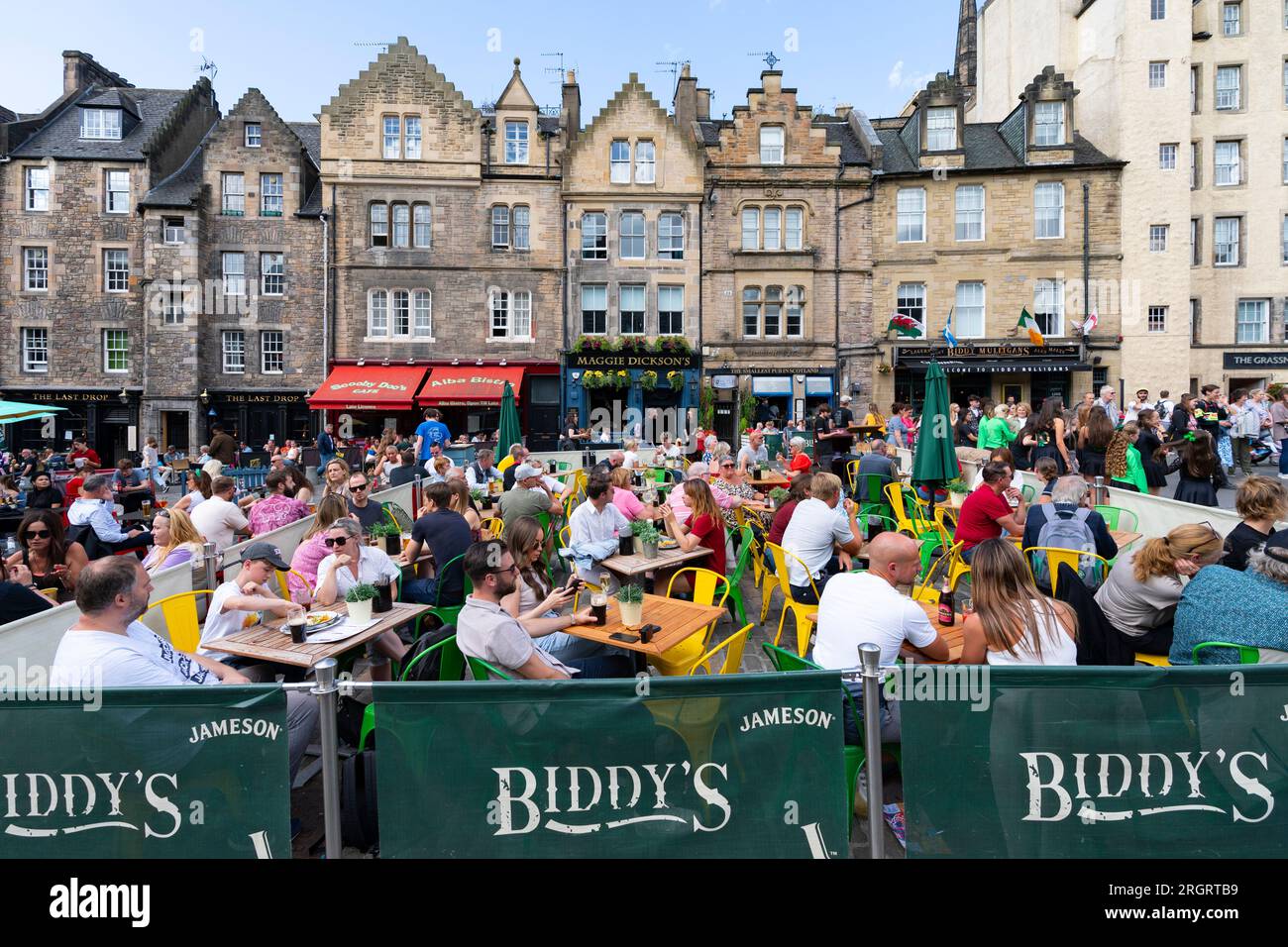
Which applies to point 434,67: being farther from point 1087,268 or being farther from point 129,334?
point 1087,268

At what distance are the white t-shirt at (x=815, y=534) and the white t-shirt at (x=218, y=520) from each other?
5934 millimetres

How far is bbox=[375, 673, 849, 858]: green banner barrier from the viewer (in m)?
2.95

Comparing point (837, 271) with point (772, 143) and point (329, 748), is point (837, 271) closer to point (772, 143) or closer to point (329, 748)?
point (772, 143)

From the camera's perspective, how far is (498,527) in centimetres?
966

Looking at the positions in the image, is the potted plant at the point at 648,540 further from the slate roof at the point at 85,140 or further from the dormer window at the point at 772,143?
the slate roof at the point at 85,140

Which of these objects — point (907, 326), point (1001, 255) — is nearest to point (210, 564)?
point (907, 326)

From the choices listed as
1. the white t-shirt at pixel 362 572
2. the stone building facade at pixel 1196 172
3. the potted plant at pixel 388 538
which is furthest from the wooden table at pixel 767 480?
the stone building facade at pixel 1196 172

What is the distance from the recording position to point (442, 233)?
2698 cm

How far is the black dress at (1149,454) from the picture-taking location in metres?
11.8

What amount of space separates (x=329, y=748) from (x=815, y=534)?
16.8ft

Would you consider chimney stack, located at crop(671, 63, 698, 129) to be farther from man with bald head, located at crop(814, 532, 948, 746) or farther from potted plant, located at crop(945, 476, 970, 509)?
man with bald head, located at crop(814, 532, 948, 746)

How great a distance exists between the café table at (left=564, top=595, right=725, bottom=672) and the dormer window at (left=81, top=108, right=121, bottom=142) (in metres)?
32.2

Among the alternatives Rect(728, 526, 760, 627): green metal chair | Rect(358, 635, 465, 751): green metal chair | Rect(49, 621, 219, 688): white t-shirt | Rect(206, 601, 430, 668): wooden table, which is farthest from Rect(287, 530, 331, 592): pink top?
Rect(728, 526, 760, 627): green metal chair
